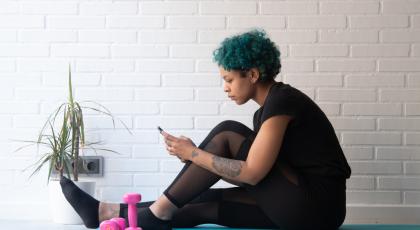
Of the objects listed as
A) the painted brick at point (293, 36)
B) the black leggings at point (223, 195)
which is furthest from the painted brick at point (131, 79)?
the black leggings at point (223, 195)

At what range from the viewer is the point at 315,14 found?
3398 mm

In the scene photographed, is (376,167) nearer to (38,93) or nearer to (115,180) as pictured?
(115,180)

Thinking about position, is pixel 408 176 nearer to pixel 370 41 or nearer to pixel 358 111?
pixel 358 111

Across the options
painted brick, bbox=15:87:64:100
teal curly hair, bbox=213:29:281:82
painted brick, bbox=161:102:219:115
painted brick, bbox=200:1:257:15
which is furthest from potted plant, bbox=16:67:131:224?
teal curly hair, bbox=213:29:281:82

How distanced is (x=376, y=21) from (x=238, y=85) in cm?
120

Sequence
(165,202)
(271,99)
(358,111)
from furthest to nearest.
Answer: (358,111), (165,202), (271,99)

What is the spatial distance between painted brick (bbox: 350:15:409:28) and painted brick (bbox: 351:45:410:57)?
12cm

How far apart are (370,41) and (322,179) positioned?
1168mm

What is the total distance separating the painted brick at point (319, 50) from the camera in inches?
134

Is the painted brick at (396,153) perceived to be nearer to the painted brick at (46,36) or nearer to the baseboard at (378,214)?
the baseboard at (378,214)

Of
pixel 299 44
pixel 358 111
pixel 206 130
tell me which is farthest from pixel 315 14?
pixel 206 130

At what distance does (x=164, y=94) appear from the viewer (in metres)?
3.45

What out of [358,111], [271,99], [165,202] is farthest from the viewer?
[358,111]

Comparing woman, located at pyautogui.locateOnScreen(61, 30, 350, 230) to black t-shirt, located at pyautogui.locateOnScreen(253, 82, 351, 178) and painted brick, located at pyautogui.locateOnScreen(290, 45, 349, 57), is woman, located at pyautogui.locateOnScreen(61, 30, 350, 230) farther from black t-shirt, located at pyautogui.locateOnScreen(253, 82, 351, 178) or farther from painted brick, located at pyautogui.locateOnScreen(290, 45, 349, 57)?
painted brick, located at pyautogui.locateOnScreen(290, 45, 349, 57)
